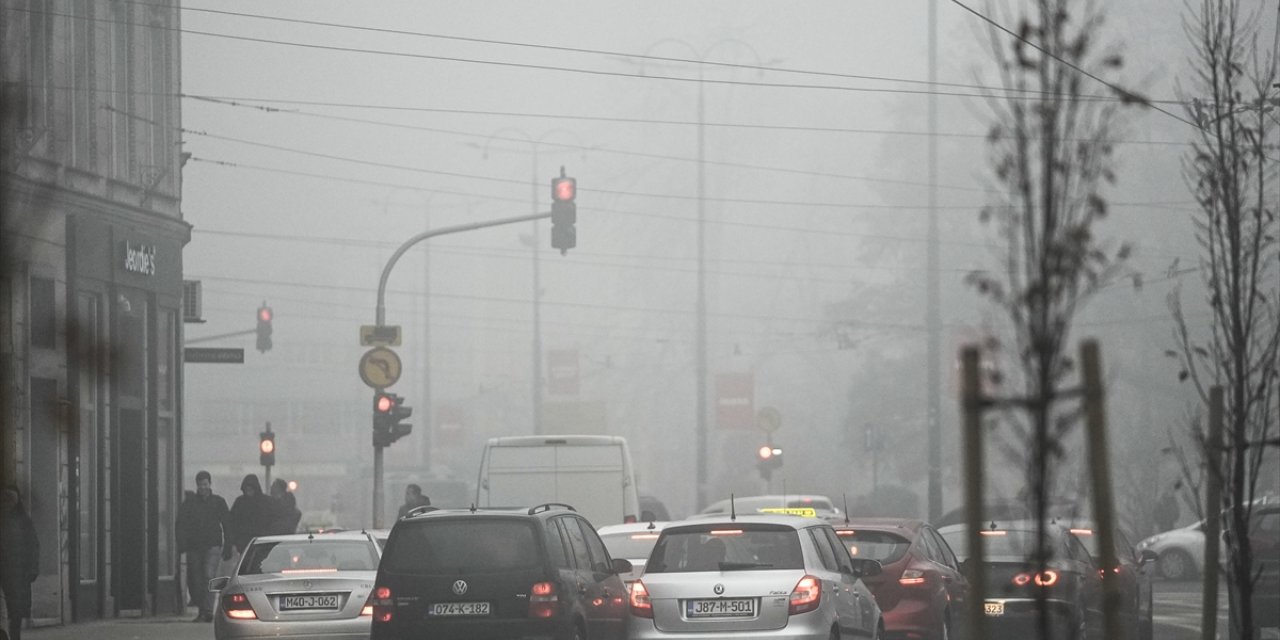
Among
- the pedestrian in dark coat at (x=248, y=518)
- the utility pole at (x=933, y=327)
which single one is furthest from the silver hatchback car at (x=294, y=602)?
the utility pole at (x=933, y=327)

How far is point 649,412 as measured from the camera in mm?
92500

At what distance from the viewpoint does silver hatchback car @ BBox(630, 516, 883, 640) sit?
15203 mm

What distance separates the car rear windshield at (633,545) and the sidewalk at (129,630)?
566cm

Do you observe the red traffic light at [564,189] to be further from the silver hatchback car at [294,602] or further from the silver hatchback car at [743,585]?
the silver hatchback car at [743,585]

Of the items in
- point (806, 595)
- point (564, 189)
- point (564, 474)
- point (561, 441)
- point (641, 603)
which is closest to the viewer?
point (806, 595)

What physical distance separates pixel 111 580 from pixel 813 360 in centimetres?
6149

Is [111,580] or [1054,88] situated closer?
[1054,88]

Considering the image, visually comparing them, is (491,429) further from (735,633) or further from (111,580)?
(735,633)

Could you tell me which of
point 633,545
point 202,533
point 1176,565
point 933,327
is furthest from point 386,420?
point 933,327

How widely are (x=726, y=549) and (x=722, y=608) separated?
20.6 inches

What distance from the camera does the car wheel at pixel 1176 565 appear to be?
36781 millimetres

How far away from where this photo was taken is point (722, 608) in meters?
15.3

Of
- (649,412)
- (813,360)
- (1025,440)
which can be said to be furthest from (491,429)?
(1025,440)

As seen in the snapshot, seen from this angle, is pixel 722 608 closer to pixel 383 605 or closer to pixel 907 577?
pixel 383 605
